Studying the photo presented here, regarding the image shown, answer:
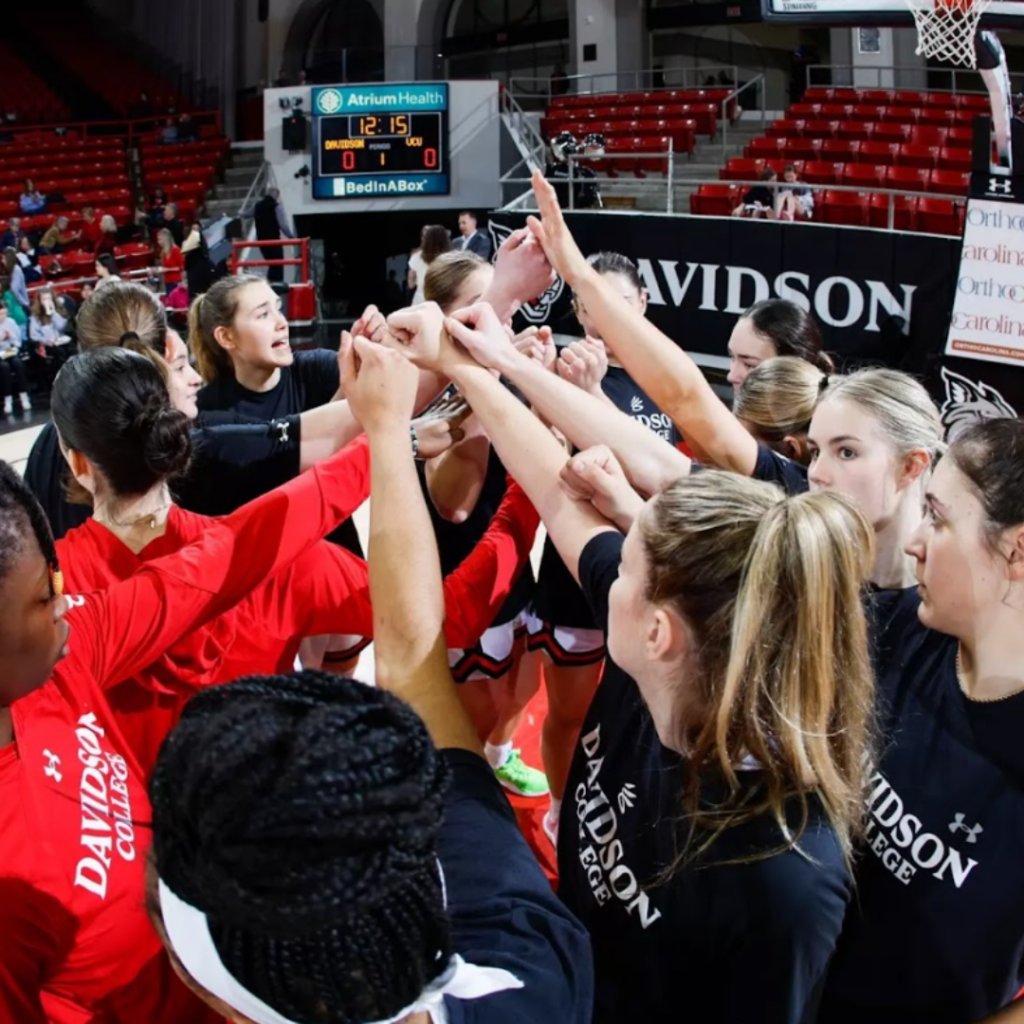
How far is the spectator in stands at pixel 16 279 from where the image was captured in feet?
32.5

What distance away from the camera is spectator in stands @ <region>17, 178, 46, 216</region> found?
14.1m

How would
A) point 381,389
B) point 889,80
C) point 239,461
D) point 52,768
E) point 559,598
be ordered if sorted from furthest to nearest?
point 889,80 → point 559,598 → point 239,461 → point 381,389 → point 52,768

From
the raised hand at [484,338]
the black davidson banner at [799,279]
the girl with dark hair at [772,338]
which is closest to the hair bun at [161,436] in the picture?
the raised hand at [484,338]

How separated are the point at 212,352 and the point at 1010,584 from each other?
231 cm

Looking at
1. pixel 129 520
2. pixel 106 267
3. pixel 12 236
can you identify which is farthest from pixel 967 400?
pixel 12 236

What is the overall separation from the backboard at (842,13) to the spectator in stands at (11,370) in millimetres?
6420

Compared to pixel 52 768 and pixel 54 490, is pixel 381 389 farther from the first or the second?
pixel 54 490

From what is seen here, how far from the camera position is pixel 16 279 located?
9945 millimetres

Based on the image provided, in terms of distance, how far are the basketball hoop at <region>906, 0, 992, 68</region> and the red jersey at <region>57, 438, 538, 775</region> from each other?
5747 millimetres

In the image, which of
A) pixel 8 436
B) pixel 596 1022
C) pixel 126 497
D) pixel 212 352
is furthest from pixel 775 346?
pixel 8 436

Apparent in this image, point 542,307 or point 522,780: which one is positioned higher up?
point 542,307

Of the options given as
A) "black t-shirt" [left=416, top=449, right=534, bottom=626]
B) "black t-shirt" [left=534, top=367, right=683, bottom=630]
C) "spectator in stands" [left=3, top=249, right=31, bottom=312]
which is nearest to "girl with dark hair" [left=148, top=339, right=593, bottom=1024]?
Answer: "black t-shirt" [left=416, top=449, right=534, bottom=626]

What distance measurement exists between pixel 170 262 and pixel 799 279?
7219mm

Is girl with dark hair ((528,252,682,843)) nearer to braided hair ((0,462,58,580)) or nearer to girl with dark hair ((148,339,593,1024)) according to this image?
braided hair ((0,462,58,580))
